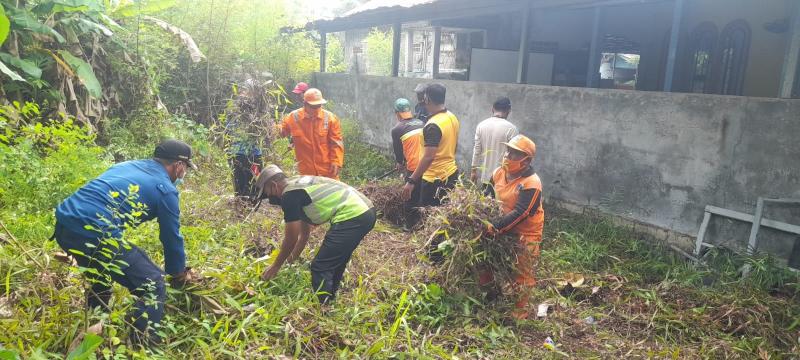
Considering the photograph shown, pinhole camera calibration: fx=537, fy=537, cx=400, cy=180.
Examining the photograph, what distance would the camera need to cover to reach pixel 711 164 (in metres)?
5.34

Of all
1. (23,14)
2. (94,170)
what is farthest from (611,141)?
(23,14)

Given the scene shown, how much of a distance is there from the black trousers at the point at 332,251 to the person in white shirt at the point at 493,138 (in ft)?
6.17

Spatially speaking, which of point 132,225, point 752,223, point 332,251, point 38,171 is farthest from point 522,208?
point 38,171

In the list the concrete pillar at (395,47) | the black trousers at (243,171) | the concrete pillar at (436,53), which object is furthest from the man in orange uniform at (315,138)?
the concrete pillar at (436,53)

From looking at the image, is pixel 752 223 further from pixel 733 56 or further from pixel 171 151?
pixel 733 56

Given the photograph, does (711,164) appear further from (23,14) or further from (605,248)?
(23,14)

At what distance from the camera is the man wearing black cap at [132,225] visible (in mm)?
2998

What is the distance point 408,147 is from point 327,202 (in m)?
2.18

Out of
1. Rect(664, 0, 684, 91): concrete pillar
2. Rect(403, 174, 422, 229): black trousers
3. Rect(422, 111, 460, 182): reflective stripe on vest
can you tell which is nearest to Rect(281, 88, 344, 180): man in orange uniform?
Rect(403, 174, 422, 229): black trousers

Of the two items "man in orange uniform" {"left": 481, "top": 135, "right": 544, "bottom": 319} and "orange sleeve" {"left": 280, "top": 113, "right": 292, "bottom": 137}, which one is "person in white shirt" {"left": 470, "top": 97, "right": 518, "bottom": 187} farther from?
"orange sleeve" {"left": 280, "top": 113, "right": 292, "bottom": 137}

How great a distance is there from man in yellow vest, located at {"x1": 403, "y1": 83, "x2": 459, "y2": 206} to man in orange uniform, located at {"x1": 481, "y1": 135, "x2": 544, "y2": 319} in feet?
3.53

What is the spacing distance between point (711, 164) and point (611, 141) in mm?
1147

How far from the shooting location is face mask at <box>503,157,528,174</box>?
4207 mm

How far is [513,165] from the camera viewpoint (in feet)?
14.0
